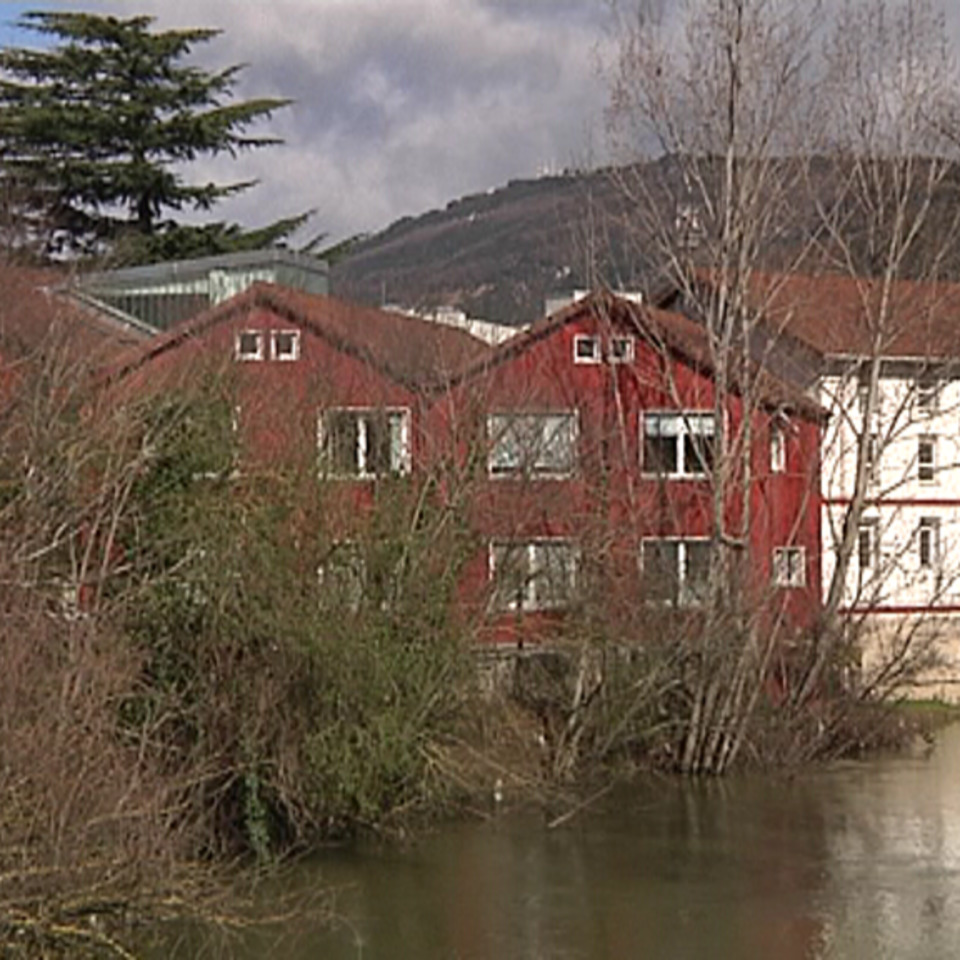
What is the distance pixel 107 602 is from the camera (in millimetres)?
18844

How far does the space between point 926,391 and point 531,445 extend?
14.0 meters

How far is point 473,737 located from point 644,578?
16.1 ft

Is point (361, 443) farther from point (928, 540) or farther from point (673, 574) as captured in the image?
point (928, 540)

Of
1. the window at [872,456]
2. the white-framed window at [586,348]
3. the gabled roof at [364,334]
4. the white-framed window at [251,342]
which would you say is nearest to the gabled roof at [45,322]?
the gabled roof at [364,334]

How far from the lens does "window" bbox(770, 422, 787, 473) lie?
33.7 metres

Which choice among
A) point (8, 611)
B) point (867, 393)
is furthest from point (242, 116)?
point (8, 611)

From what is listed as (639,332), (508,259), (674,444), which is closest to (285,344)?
(639,332)

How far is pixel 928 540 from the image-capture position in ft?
137

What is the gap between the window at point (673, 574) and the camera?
2712 cm

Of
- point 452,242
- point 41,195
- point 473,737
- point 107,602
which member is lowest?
point 473,737

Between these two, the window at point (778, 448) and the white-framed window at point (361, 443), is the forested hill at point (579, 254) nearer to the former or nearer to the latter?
the window at point (778, 448)

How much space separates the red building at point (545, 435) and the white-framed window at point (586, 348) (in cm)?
3

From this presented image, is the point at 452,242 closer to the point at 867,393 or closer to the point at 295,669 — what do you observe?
the point at 867,393

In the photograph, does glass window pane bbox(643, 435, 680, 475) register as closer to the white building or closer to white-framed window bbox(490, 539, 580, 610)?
the white building
